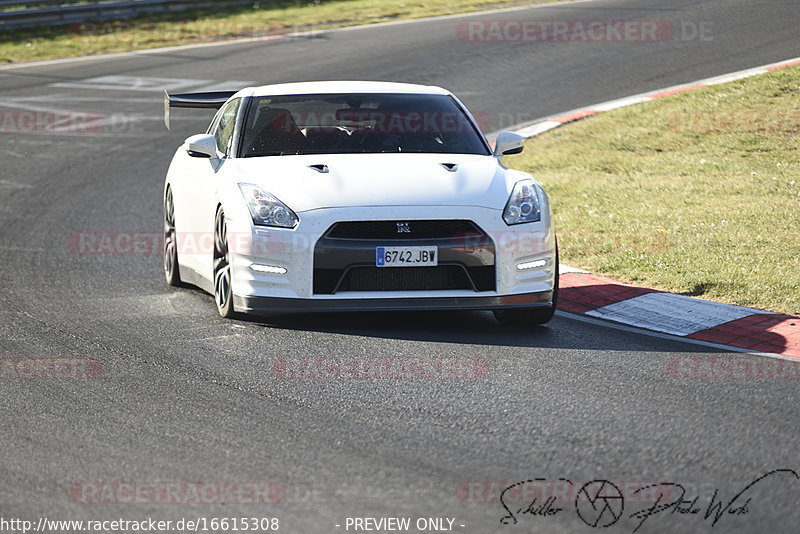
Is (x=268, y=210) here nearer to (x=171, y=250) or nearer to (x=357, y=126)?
(x=357, y=126)

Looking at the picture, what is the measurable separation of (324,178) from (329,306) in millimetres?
866

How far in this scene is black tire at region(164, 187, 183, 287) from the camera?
9461 mm

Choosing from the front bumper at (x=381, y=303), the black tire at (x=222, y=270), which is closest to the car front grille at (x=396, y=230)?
the front bumper at (x=381, y=303)

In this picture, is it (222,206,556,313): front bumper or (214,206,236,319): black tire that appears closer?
(222,206,556,313): front bumper

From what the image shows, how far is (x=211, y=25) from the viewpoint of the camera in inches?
1080

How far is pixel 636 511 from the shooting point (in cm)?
446

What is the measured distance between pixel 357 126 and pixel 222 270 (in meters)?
1.52

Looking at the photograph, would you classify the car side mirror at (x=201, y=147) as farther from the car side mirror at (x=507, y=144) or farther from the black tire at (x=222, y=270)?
the car side mirror at (x=507, y=144)

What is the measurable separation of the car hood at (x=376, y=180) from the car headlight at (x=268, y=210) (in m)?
0.04

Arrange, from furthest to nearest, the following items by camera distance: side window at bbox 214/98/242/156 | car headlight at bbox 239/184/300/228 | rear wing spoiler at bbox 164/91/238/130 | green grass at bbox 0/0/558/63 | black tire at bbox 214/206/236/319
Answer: green grass at bbox 0/0/558/63
rear wing spoiler at bbox 164/91/238/130
side window at bbox 214/98/242/156
black tire at bbox 214/206/236/319
car headlight at bbox 239/184/300/228

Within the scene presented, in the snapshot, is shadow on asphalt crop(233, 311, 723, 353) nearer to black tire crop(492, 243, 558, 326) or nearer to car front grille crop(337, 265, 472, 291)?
black tire crop(492, 243, 558, 326)

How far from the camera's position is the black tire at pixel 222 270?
7786 millimetres

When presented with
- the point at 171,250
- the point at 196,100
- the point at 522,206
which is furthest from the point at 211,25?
the point at 522,206

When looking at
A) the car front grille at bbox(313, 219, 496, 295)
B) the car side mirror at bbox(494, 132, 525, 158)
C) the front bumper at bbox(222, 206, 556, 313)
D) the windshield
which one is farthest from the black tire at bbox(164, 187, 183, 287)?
the car side mirror at bbox(494, 132, 525, 158)
